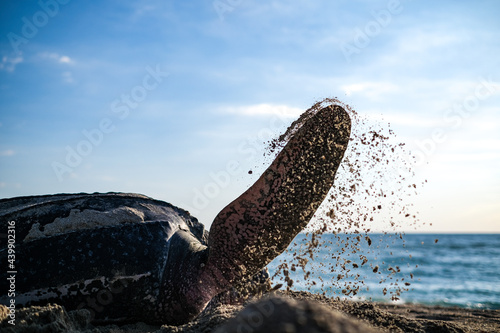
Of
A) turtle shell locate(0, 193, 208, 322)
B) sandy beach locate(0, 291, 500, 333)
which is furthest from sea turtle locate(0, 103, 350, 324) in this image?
sandy beach locate(0, 291, 500, 333)

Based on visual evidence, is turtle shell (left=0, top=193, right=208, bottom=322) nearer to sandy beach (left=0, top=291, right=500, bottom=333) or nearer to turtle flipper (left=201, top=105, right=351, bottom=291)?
sandy beach (left=0, top=291, right=500, bottom=333)

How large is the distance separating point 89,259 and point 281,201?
1285 mm

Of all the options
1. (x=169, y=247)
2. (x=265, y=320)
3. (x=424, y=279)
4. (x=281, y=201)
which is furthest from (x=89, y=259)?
(x=424, y=279)

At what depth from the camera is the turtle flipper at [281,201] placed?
7.67ft

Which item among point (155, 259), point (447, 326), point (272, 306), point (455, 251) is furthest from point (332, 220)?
point (455, 251)

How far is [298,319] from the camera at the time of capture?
102 centimetres

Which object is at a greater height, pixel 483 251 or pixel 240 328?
pixel 240 328

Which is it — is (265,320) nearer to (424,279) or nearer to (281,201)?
(281,201)

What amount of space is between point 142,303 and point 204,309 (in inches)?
16.0

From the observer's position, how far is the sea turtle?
7.76ft

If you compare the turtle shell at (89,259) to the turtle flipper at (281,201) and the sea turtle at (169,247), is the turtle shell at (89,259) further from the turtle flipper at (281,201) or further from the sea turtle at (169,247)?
the turtle flipper at (281,201)

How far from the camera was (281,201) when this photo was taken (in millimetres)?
2352

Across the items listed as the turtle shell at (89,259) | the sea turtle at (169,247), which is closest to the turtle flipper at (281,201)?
the sea turtle at (169,247)

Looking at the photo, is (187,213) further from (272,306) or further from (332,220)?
(272,306)
